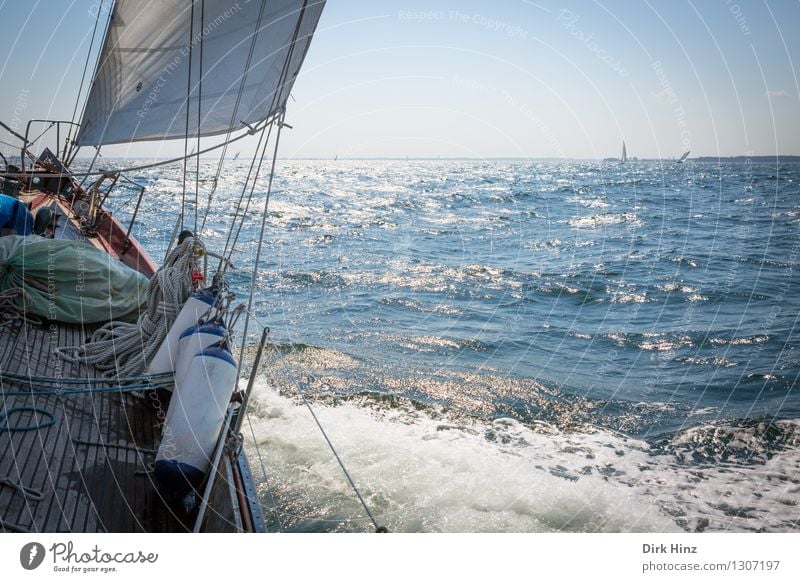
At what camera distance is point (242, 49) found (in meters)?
6.22

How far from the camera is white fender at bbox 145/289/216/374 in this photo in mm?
4637

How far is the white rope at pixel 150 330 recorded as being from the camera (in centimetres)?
492

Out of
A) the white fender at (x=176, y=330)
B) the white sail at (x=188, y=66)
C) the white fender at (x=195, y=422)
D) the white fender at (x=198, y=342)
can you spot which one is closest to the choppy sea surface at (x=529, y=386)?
the white fender at (x=195, y=422)

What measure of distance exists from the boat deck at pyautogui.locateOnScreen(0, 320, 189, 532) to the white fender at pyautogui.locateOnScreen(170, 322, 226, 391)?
49 centimetres

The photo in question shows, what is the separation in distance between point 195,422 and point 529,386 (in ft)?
17.3

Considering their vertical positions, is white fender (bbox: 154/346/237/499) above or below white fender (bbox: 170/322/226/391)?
below

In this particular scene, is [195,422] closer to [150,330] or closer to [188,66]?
[150,330]
